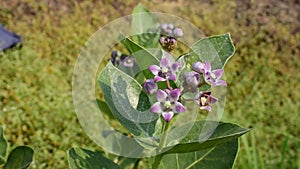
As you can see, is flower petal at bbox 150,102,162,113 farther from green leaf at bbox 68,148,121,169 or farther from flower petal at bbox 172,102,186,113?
green leaf at bbox 68,148,121,169

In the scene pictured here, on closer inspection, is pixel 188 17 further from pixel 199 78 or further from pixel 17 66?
pixel 199 78

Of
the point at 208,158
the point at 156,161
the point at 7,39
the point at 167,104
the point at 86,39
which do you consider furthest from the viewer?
the point at 86,39

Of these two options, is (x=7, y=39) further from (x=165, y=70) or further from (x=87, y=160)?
(x=165, y=70)

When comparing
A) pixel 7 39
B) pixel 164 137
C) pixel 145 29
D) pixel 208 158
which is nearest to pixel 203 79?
pixel 164 137

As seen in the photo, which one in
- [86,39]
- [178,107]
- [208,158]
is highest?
[86,39]

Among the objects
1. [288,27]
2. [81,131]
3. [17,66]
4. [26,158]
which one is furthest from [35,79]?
[288,27]

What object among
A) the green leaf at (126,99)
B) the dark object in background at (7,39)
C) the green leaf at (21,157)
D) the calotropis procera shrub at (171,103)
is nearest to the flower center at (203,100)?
the calotropis procera shrub at (171,103)
